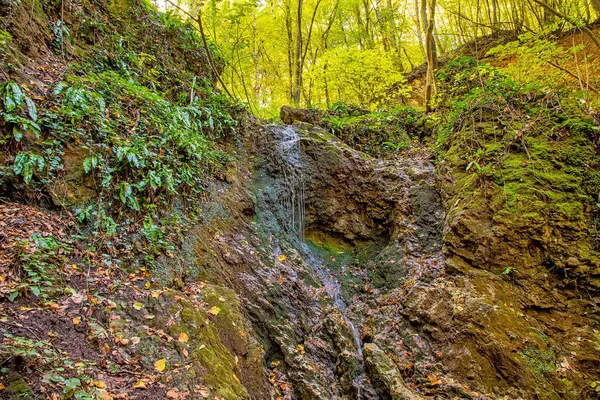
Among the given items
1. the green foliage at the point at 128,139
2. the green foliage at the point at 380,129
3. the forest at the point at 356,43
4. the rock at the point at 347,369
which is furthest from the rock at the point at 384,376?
the forest at the point at 356,43

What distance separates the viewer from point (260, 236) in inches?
266

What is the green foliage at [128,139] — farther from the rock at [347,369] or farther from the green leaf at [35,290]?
the rock at [347,369]

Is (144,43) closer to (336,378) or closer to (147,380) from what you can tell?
(147,380)

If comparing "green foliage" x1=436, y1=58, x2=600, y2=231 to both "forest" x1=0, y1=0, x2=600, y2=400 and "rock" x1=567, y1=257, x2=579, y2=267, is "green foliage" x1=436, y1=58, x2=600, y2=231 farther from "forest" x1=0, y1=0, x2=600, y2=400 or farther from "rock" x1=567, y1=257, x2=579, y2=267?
"rock" x1=567, y1=257, x2=579, y2=267

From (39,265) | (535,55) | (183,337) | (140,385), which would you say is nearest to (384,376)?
(183,337)

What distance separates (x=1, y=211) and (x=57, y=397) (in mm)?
2342

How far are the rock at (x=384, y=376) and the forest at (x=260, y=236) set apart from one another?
0.03 metres

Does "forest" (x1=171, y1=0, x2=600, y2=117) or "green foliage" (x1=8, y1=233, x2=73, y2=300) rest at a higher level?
"forest" (x1=171, y1=0, x2=600, y2=117)

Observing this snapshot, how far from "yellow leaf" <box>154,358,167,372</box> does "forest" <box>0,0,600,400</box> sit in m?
0.04

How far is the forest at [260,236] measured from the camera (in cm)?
332

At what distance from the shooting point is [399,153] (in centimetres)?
969

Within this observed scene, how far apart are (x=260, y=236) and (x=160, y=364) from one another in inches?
147

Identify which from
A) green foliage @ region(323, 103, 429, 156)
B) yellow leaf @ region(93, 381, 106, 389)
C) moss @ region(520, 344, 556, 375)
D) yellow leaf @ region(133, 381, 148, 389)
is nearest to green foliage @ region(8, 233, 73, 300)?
yellow leaf @ region(93, 381, 106, 389)

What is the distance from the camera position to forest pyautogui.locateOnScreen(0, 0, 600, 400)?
332 cm
